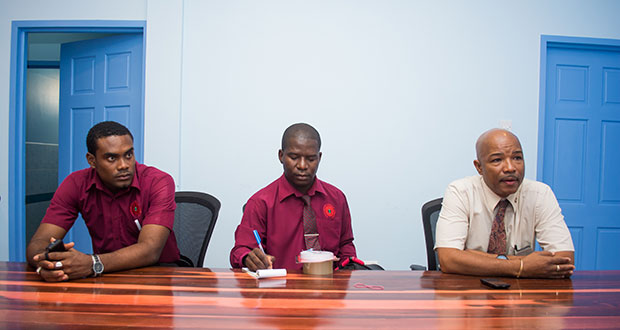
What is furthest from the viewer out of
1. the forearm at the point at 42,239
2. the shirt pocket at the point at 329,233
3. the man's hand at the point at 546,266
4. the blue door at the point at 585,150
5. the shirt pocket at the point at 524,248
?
the blue door at the point at 585,150

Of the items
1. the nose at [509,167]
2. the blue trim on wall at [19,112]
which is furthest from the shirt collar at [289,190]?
the blue trim on wall at [19,112]

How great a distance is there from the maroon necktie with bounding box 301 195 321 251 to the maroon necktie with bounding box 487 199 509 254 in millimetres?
794

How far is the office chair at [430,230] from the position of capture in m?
1.88

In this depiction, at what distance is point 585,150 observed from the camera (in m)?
3.31

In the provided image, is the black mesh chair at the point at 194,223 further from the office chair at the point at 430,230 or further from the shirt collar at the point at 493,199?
the shirt collar at the point at 493,199

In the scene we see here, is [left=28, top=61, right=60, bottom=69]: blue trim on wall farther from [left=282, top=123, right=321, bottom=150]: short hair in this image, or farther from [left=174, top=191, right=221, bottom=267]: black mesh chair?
[left=282, top=123, right=321, bottom=150]: short hair

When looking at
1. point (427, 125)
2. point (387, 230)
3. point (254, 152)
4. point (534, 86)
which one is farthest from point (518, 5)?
point (254, 152)

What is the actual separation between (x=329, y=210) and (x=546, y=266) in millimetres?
953

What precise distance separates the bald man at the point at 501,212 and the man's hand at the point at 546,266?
0.68ft

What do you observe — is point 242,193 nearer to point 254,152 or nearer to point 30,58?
point 254,152

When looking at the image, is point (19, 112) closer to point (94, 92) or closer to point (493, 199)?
point (94, 92)

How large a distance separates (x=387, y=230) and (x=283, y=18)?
197 centimetres

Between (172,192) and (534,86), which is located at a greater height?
(534,86)

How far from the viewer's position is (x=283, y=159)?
1.93m
